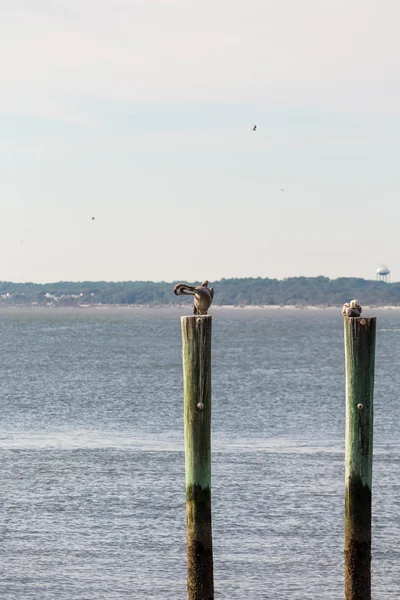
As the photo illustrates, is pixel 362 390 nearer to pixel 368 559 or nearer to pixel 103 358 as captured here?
pixel 368 559

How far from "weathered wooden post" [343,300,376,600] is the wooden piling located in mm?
2018

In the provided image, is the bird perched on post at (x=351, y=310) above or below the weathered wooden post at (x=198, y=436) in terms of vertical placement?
above

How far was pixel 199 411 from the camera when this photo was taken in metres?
16.1

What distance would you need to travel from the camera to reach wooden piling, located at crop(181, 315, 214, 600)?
15.8 m

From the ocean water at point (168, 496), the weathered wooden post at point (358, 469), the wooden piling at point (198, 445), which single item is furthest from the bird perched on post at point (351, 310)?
the ocean water at point (168, 496)

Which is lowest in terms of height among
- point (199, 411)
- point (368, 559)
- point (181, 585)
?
point (181, 585)

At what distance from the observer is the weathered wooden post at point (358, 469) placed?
52.6 feet

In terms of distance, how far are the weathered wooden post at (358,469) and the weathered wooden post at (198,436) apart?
6.61ft

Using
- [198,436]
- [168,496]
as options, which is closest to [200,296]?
[198,436]

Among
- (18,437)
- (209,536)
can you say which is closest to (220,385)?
(18,437)

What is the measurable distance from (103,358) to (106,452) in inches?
2497

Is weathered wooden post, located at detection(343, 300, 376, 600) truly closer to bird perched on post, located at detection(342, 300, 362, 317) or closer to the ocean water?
bird perched on post, located at detection(342, 300, 362, 317)

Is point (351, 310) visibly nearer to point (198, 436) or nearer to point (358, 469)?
point (358, 469)

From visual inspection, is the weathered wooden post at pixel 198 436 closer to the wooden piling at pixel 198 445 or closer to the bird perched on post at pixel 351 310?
the wooden piling at pixel 198 445
